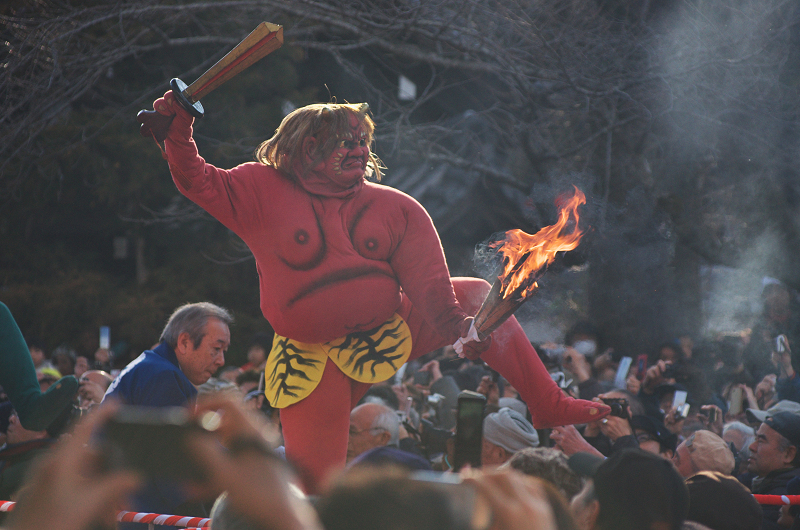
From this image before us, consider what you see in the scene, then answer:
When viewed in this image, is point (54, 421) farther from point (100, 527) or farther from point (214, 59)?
point (214, 59)

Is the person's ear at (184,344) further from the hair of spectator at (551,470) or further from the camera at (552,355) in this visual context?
the camera at (552,355)

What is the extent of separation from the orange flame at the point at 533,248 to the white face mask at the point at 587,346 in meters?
3.70

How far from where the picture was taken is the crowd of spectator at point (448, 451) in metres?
1.04

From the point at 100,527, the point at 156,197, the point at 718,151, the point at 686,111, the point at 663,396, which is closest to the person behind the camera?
the point at 100,527

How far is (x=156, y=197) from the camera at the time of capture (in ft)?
30.7

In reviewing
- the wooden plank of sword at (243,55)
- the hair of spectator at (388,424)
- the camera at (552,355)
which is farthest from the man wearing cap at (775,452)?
the wooden plank of sword at (243,55)

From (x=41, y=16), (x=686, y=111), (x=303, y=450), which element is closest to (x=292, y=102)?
(x=41, y=16)

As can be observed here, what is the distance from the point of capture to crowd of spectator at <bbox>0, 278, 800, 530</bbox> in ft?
3.42

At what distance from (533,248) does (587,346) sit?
409 cm

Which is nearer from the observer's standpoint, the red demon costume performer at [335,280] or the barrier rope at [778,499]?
the barrier rope at [778,499]

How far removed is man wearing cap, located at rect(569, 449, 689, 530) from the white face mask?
521 cm

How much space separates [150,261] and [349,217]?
738cm

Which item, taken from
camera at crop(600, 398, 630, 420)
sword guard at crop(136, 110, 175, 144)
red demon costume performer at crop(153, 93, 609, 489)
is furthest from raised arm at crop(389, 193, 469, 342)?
sword guard at crop(136, 110, 175, 144)

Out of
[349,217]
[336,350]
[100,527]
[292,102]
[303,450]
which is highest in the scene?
[292,102]
